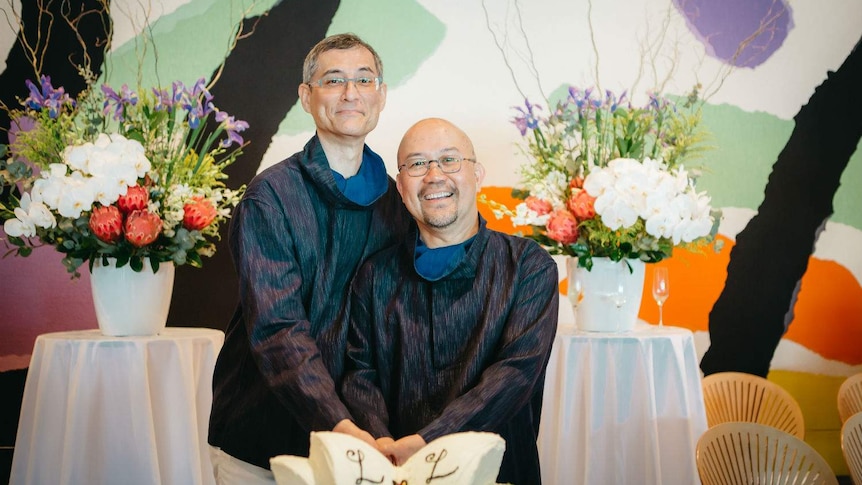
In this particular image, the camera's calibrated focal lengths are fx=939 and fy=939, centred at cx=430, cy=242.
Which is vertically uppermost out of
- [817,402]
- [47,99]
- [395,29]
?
[395,29]

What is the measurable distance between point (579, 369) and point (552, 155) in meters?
0.83

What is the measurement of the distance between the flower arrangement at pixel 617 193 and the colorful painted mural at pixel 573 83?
3.93 feet

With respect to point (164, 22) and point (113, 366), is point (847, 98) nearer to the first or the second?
point (164, 22)

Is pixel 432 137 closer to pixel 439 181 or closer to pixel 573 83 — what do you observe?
pixel 439 181

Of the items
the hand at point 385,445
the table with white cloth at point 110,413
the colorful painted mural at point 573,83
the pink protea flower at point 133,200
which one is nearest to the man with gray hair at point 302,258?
the hand at point 385,445

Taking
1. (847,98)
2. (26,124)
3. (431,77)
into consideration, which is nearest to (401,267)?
(431,77)

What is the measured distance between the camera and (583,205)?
337 centimetres

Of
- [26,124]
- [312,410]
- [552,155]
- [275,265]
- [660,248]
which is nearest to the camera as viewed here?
[312,410]

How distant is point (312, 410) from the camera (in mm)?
1888

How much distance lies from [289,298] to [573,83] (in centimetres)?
315

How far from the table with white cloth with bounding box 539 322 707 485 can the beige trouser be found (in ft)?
4.83

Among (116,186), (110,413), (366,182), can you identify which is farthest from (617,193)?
(110,413)

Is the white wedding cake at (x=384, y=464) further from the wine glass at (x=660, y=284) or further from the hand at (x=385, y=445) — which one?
the wine glass at (x=660, y=284)

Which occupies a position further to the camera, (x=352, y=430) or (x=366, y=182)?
(x=366, y=182)
